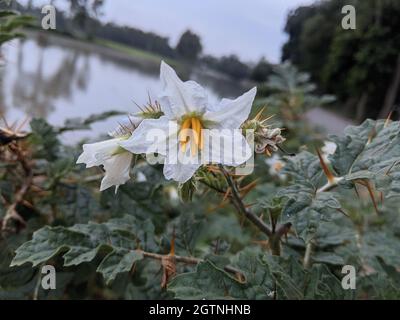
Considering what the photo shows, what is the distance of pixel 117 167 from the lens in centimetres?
43

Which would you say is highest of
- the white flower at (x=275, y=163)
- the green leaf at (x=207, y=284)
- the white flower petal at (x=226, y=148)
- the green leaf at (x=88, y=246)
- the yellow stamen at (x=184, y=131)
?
the yellow stamen at (x=184, y=131)

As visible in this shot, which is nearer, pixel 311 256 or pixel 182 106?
pixel 182 106

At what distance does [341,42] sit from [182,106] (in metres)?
4.98

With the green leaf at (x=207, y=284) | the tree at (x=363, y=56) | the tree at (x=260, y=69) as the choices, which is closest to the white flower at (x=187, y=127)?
the green leaf at (x=207, y=284)

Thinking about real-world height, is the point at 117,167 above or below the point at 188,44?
below

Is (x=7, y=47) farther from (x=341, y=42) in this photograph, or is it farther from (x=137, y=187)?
(x=341, y=42)

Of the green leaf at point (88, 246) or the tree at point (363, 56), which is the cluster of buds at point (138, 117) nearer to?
the green leaf at point (88, 246)

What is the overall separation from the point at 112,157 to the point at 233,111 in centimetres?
14

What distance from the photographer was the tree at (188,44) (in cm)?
93

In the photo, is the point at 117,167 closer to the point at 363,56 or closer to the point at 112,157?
the point at 112,157

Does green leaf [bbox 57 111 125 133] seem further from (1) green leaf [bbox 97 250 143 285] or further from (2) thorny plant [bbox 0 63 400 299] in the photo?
(1) green leaf [bbox 97 250 143 285]

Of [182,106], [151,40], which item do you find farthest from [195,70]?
[182,106]

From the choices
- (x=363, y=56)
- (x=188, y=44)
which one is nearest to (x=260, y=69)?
(x=188, y=44)
